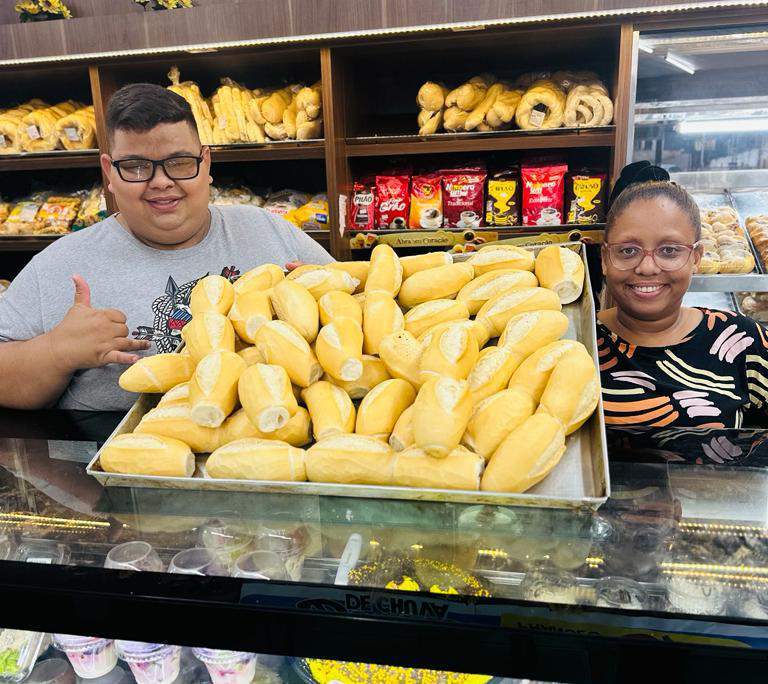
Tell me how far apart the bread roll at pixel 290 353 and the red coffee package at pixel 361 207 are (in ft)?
7.34

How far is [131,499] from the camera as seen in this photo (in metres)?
0.72

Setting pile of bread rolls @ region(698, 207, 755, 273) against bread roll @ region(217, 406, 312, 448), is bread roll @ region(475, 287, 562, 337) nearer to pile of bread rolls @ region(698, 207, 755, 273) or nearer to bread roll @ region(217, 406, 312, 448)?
bread roll @ region(217, 406, 312, 448)

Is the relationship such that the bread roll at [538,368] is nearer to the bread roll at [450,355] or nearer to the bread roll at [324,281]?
the bread roll at [450,355]

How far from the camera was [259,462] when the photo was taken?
2.14ft

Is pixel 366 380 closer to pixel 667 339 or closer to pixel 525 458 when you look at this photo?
pixel 525 458

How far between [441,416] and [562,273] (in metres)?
0.38

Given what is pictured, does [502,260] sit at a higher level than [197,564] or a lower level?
higher

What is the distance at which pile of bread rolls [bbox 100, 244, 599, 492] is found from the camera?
62 cm

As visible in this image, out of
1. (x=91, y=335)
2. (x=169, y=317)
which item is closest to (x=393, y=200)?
(x=169, y=317)

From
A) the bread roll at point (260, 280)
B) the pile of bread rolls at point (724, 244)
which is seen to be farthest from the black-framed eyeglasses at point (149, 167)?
the pile of bread rolls at point (724, 244)

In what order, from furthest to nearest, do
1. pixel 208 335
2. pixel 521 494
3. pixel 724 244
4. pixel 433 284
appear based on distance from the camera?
→ 1. pixel 724 244
2. pixel 433 284
3. pixel 208 335
4. pixel 521 494

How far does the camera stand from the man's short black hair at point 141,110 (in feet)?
5.02

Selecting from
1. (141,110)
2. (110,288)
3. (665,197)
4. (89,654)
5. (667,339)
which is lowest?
(89,654)

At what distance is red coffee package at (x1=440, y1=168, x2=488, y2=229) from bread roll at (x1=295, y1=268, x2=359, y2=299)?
82.2 inches
